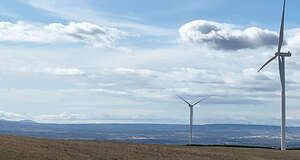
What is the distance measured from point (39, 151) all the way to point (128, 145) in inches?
746

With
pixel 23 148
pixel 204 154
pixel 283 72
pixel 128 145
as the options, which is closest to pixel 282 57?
pixel 283 72

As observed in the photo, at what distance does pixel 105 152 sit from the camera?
61.4 m

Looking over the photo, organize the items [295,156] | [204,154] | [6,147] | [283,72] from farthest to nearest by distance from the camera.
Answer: [283,72]
[295,156]
[204,154]
[6,147]

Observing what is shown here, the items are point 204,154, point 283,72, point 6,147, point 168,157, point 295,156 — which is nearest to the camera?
point 6,147

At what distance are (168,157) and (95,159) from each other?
11.9 metres

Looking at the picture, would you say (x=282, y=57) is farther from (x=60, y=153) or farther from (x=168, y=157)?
(x=60, y=153)

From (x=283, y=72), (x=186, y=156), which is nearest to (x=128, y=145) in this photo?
(x=186, y=156)

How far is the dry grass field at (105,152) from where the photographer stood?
53531 millimetres

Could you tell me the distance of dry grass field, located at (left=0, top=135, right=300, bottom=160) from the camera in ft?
176

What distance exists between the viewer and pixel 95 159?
55219mm

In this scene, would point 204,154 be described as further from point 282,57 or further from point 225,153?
point 282,57

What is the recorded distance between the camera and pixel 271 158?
70.9 m

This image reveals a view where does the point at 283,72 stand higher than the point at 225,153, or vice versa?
the point at 283,72

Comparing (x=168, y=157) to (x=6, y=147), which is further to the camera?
(x=168, y=157)
